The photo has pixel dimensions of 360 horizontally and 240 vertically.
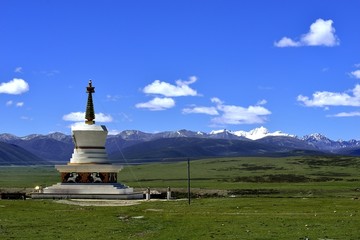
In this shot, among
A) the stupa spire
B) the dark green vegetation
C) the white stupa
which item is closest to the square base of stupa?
the white stupa

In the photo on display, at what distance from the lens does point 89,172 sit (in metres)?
78.9

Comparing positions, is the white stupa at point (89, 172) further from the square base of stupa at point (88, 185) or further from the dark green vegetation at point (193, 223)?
the dark green vegetation at point (193, 223)

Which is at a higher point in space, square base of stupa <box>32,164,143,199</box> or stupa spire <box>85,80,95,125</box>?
stupa spire <box>85,80,95,125</box>

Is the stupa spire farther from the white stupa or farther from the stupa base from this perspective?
the stupa base

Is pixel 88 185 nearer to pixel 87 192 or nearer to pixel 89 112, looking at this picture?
pixel 87 192

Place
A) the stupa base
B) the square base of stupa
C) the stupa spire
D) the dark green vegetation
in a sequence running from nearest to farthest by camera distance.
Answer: the dark green vegetation < the stupa base < the square base of stupa < the stupa spire

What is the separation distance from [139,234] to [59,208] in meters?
23.2

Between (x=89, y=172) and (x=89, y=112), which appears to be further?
(x=89, y=112)

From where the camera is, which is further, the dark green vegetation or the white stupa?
the white stupa

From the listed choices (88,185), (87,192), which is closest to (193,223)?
(87,192)

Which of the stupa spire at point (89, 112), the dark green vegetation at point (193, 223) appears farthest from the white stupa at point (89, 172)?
the dark green vegetation at point (193, 223)

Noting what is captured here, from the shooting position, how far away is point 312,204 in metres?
59.0

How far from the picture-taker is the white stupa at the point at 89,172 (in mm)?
77000

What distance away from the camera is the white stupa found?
77.0 meters
